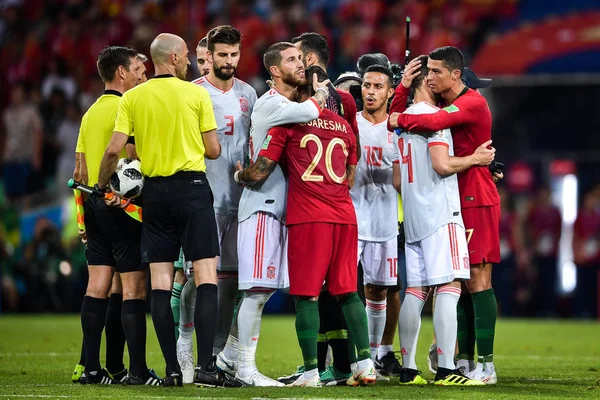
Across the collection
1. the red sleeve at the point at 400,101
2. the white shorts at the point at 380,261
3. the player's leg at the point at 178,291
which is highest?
the red sleeve at the point at 400,101

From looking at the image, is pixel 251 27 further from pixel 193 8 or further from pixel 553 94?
pixel 553 94

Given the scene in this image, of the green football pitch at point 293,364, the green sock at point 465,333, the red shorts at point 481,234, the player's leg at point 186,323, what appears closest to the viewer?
Answer: the green football pitch at point 293,364

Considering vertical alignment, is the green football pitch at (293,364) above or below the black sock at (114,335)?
below

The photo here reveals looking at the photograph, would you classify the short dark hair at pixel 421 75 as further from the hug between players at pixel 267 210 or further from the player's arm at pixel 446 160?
the player's arm at pixel 446 160

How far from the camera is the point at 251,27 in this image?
20891mm

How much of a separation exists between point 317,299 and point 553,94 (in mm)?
11901

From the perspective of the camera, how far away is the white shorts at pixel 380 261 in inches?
349

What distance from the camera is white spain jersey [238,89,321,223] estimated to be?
7.61 meters

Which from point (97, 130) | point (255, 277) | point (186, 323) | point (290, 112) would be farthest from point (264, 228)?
point (97, 130)

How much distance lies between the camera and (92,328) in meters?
8.12

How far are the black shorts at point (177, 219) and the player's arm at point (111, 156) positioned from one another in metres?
0.27

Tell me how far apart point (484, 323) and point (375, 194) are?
148 cm

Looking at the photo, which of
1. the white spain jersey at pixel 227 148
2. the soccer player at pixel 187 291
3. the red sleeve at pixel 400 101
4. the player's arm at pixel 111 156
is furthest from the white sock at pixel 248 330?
the red sleeve at pixel 400 101

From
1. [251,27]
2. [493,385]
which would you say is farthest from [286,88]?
[251,27]
